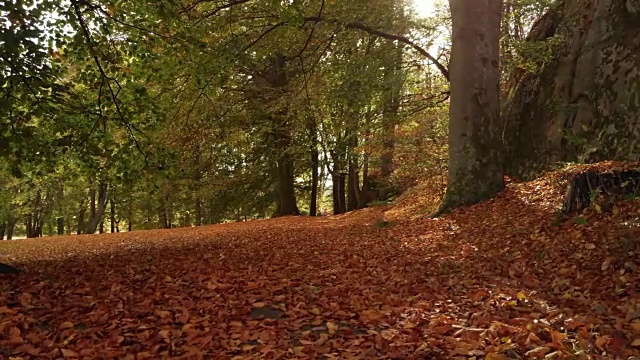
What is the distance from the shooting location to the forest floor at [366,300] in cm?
329

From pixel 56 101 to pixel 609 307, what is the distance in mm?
6670

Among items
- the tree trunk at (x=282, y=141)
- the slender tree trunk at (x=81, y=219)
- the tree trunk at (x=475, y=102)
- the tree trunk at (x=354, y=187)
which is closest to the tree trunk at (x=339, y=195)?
the tree trunk at (x=354, y=187)

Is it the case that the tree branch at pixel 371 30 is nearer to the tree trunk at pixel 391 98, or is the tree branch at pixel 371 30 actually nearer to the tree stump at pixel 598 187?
the tree trunk at pixel 391 98

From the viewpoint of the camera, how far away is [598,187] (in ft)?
19.1

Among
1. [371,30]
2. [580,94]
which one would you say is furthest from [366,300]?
[371,30]

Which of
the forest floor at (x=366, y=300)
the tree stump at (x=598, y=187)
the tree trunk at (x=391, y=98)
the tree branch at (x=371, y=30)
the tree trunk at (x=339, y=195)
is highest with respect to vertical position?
the tree branch at (x=371, y=30)

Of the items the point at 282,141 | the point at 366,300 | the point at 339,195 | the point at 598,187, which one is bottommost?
the point at 366,300

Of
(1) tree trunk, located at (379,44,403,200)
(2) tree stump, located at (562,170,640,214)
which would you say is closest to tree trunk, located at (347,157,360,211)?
(1) tree trunk, located at (379,44,403,200)

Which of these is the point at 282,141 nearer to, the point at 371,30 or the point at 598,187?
the point at 371,30

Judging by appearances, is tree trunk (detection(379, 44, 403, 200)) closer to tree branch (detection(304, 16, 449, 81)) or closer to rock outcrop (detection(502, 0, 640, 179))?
tree branch (detection(304, 16, 449, 81))

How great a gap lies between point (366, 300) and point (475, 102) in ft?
19.3

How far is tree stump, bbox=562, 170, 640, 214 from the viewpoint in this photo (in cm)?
567

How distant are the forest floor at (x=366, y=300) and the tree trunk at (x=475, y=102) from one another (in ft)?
6.39

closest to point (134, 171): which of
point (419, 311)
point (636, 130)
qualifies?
point (419, 311)
